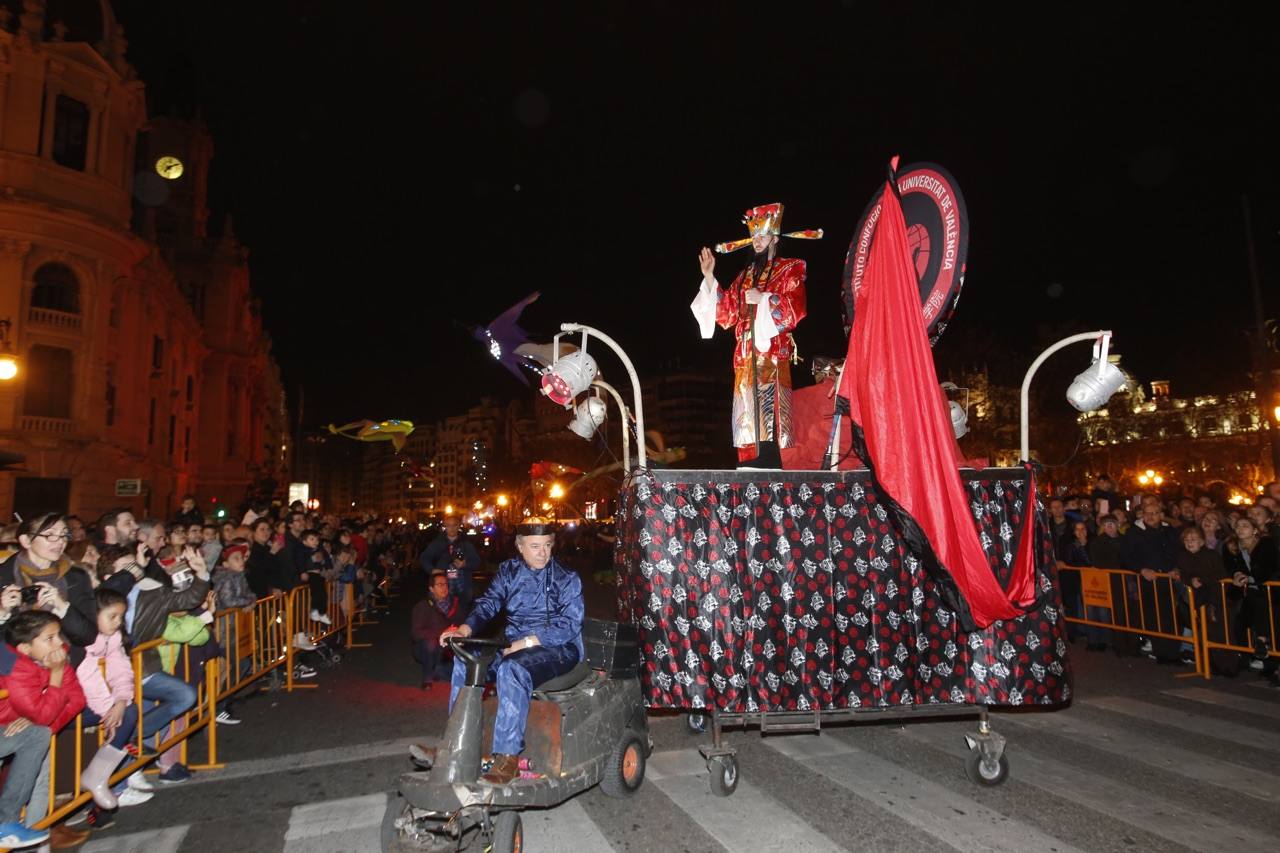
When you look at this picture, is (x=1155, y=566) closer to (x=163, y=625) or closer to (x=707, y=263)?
(x=707, y=263)

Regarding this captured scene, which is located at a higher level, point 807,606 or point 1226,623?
point 807,606

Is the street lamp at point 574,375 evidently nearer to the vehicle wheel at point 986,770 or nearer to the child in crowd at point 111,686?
the vehicle wheel at point 986,770

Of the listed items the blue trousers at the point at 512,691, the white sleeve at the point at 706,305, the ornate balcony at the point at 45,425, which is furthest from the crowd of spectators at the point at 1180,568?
the ornate balcony at the point at 45,425

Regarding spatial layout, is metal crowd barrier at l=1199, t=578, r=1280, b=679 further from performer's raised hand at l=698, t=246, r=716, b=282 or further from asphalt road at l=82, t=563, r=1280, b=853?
performer's raised hand at l=698, t=246, r=716, b=282

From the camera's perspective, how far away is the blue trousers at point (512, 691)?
4.57 metres

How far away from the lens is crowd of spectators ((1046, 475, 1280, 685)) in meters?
9.10

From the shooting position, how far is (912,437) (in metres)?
5.11

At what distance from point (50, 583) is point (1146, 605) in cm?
1253

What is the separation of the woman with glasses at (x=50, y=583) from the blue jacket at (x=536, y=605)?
Result: 9.40 ft

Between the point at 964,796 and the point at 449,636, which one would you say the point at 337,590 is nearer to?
the point at 449,636

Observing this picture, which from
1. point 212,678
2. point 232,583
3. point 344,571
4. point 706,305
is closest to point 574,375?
point 706,305

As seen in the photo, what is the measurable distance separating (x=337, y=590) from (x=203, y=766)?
7471mm

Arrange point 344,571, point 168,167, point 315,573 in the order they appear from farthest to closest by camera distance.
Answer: point 168,167
point 344,571
point 315,573

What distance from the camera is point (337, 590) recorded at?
13.7 meters
